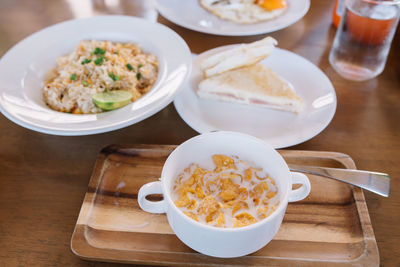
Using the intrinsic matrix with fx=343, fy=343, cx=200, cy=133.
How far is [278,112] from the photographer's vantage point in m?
1.31

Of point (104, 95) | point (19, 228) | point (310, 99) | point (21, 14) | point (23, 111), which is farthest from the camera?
point (21, 14)

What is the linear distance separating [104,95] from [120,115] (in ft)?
0.53

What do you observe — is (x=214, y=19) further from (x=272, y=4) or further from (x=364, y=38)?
(x=364, y=38)

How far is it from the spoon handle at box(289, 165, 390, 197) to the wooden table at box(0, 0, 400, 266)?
2.8 inches

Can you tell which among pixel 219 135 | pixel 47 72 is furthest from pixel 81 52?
pixel 219 135

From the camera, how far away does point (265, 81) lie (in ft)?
4.55

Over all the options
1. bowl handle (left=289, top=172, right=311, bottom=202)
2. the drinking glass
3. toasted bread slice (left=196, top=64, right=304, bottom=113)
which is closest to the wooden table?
the drinking glass

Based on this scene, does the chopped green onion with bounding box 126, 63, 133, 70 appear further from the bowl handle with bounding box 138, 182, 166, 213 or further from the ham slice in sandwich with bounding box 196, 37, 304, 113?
the bowl handle with bounding box 138, 182, 166, 213

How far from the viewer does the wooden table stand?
900mm

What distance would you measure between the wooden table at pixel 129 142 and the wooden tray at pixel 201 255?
0.19 feet

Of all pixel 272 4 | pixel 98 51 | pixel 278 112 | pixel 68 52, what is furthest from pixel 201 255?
pixel 272 4

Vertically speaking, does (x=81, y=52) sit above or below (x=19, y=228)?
above

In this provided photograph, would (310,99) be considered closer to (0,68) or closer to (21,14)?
(0,68)

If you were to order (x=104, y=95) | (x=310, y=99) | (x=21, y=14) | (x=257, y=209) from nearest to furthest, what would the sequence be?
(x=257, y=209) → (x=104, y=95) → (x=310, y=99) → (x=21, y=14)
